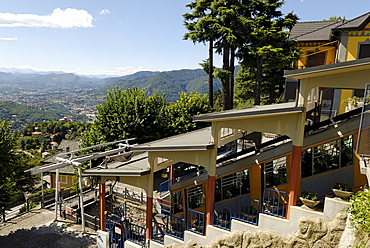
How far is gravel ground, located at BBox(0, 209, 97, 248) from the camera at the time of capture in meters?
13.6

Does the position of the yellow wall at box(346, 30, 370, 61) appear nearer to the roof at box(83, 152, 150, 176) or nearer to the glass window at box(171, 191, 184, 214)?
the glass window at box(171, 191, 184, 214)

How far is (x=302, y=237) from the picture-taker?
799 centimetres

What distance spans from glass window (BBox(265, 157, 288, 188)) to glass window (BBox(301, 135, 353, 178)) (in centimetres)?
78

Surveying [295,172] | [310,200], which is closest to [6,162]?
[295,172]

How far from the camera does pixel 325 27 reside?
20.9 metres

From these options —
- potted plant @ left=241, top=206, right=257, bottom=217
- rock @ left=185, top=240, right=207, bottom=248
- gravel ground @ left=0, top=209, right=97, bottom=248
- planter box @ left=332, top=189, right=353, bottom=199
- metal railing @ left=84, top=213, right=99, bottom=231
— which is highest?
planter box @ left=332, top=189, right=353, bottom=199

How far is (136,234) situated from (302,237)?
7.46 metres

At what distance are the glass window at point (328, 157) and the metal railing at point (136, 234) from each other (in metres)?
7.79

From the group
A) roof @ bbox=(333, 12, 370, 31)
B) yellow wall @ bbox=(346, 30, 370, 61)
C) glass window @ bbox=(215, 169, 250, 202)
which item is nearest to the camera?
glass window @ bbox=(215, 169, 250, 202)

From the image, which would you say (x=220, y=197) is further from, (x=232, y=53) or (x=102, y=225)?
(x=232, y=53)

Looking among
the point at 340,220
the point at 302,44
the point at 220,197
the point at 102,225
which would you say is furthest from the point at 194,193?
the point at 302,44

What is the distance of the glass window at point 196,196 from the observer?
39.7 ft

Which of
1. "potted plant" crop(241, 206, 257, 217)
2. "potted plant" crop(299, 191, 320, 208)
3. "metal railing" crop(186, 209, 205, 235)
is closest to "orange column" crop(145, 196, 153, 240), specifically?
"metal railing" crop(186, 209, 205, 235)

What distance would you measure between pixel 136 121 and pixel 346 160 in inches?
577
